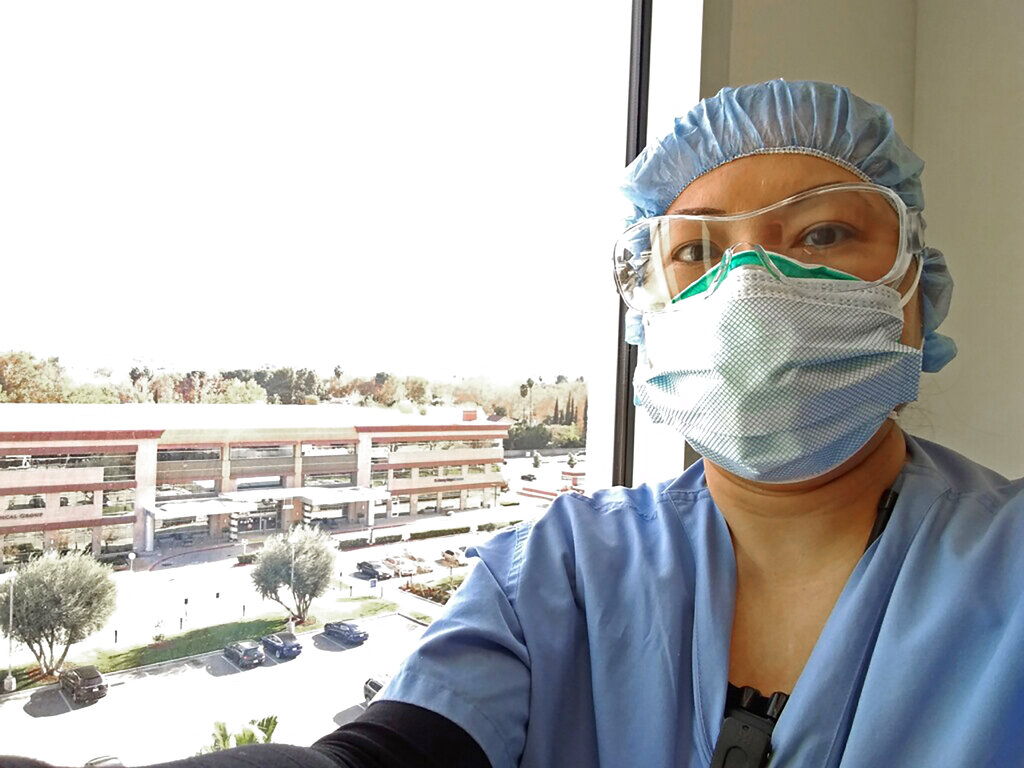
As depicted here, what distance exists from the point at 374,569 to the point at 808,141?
0.90m

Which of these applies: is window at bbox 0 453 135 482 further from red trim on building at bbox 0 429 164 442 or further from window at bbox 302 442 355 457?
window at bbox 302 442 355 457

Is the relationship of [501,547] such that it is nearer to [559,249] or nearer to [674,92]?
[559,249]

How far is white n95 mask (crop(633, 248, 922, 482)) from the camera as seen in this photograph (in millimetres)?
757

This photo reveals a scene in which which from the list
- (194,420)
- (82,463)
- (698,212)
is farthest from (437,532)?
(698,212)

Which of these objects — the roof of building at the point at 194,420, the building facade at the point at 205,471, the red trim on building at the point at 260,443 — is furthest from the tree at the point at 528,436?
the red trim on building at the point at 260,443

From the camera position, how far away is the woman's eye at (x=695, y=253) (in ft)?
2.87

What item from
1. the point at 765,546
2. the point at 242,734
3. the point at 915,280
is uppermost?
the point at 915,280

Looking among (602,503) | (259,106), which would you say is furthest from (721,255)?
(259,106)

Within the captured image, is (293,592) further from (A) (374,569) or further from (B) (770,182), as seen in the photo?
(B) (770,182)

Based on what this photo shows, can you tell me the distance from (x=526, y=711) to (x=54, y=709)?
1.83ft

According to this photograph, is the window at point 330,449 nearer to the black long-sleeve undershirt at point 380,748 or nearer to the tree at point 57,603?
the tree at point 57,603

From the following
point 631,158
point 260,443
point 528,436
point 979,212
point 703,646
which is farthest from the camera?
point 979,212

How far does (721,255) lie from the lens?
87cm

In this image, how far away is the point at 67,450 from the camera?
0.82 meters
